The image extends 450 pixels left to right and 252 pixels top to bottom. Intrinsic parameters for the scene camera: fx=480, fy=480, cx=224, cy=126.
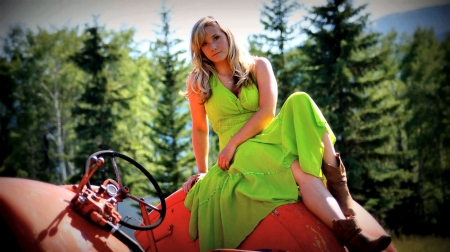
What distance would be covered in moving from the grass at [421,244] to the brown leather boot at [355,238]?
37.7 ft

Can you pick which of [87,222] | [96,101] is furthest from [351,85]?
[87,222]

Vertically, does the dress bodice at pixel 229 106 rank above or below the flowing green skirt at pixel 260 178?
above

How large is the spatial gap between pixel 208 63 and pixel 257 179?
125cm

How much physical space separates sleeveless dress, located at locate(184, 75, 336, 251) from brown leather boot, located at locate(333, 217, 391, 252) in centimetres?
38

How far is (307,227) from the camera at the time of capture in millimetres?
3092

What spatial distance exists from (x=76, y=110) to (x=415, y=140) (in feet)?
50.5

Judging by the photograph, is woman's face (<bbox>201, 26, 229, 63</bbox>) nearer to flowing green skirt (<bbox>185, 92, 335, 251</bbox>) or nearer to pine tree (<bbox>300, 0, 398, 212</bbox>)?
flowing green skirt (<bbox>185, 92, 335, 251</bbox>)

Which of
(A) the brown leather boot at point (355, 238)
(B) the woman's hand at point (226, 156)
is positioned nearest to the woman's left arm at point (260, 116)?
(B) the woman's hand at point (226, 156)

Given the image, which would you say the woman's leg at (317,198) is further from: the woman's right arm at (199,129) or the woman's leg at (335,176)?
the woman's right arm at (199,129)

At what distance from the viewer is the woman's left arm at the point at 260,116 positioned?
3701 mm

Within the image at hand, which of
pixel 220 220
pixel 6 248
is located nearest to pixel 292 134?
pixel 220 220

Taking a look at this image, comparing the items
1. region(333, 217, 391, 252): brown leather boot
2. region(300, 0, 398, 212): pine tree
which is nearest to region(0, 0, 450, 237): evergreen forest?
region(300, 0, 398, 212): pine tree

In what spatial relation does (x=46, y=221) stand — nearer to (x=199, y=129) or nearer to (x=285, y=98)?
(x=199, y=129)

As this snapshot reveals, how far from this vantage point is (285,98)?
1972cm
